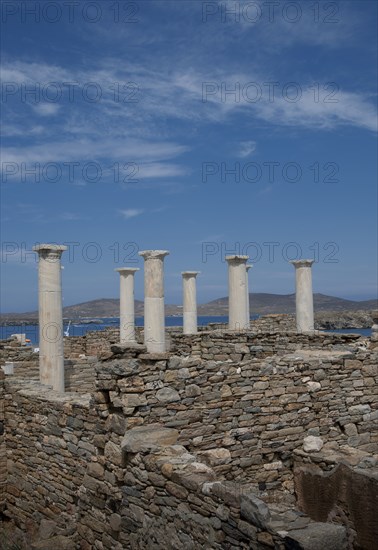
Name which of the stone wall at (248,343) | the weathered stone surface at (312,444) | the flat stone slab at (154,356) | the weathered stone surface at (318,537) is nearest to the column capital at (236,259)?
the stone wall at (248,343)

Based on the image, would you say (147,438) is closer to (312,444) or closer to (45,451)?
(312,444)

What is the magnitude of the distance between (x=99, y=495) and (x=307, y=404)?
135 inches

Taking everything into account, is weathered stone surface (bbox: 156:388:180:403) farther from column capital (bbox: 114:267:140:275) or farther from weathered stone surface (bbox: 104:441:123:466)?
column capital (bbox: 114:267:140:275)

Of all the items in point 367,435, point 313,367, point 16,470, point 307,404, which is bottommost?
point 16,470

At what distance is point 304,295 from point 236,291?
2377mm

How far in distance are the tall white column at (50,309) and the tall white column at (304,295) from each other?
8.73m

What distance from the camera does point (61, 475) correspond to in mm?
8977

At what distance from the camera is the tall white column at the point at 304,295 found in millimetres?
19266

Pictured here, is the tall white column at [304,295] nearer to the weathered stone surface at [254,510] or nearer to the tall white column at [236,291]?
the tall white column at [236,291]

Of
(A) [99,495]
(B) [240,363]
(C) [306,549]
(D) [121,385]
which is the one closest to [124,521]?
(A) [99,495]

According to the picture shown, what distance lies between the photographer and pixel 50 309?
13867mm

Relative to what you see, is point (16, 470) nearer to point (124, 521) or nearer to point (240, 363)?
point (124, 521)

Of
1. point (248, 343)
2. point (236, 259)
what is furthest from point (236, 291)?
point (248, 343)

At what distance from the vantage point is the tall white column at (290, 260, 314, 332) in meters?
19.3
